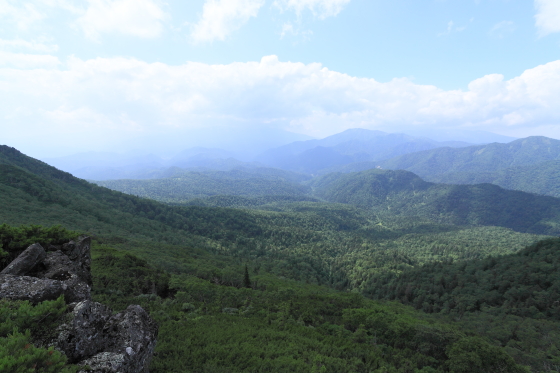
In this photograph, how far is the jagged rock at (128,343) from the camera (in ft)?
35.6

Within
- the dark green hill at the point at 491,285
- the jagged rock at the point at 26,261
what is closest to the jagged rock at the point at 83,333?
the jagged rock at the point at 26,261

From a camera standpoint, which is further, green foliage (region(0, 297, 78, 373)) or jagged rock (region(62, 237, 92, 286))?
jagged rock (region(62, 237, 92, 286))

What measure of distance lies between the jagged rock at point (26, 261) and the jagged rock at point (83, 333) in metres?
8.38

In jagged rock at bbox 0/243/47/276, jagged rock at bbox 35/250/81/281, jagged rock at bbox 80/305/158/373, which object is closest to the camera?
jagged rock at bbox 80/305/158/373

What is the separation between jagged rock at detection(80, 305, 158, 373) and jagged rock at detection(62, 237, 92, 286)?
10.9 metres

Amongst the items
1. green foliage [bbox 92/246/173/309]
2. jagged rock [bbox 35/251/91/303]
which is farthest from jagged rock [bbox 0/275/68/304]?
green foliage [bbox 92/246/173/309]

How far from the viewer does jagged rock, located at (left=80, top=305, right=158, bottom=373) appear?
10.9 m

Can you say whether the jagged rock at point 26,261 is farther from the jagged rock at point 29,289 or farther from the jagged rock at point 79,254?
the jagged rock at point 29,289

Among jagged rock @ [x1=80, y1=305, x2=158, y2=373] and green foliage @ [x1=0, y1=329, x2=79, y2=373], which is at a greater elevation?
green foliage @ [x1=0, y1=329, x2=79, y2=373]

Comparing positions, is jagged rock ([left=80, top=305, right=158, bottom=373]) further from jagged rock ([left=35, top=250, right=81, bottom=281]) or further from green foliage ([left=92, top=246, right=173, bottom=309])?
green foliage ([left=92, top=246, right=173, bottom=309])

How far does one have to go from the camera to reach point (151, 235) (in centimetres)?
13012

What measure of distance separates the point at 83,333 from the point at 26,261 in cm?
1035

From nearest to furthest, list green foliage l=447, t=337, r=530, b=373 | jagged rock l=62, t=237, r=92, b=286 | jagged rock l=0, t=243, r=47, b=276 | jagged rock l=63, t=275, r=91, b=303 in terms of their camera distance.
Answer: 1. jagged rock l=63, t=275, r=91, b=303
2. jagged rock l=0, t=243, r=47, b=276
3. jagged rock l=62, t=237, r=92, b=286
4. green foliage l=447, t=337, r=530, b=373

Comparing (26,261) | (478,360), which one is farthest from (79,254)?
(478,360)
